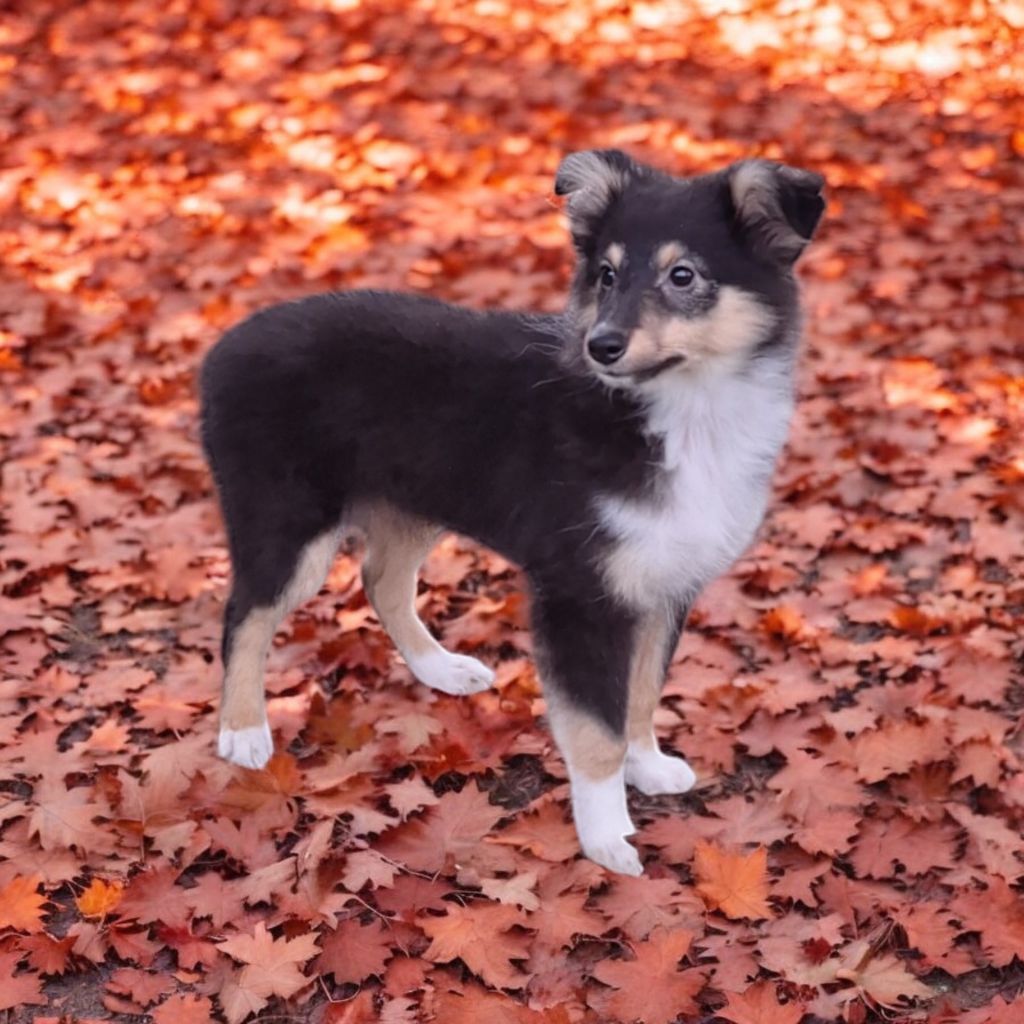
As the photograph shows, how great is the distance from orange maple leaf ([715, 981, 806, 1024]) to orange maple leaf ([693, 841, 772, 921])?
343mm

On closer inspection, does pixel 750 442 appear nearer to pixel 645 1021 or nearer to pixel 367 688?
pixel 645 1021

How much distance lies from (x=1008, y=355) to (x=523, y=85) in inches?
213

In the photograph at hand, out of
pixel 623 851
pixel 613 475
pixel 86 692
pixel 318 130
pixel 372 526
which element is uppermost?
pixel 613 475

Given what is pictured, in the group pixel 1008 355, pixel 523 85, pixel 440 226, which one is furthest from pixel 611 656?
pixel 523 85

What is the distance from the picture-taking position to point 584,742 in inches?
147

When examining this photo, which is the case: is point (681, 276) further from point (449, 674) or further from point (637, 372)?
point (449, 674)

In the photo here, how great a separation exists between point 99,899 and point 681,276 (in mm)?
2161

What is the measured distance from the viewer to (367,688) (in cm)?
476

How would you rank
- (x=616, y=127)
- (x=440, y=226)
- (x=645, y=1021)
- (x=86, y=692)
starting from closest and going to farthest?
(x=645, y=1021)
(x=86, y=692)
(x=440, y=226)
(x=616, y=127)

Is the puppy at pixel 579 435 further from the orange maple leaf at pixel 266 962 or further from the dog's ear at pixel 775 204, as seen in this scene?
the orange maple leaf at pixel 266 962

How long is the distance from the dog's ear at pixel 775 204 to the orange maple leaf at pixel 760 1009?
1.74 meters

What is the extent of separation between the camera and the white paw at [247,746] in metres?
4.23

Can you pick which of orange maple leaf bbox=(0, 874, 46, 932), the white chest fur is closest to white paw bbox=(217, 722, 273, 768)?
orange maple leaf bbox=(0, 874, 46, 932)

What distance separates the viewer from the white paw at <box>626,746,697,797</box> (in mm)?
4148
